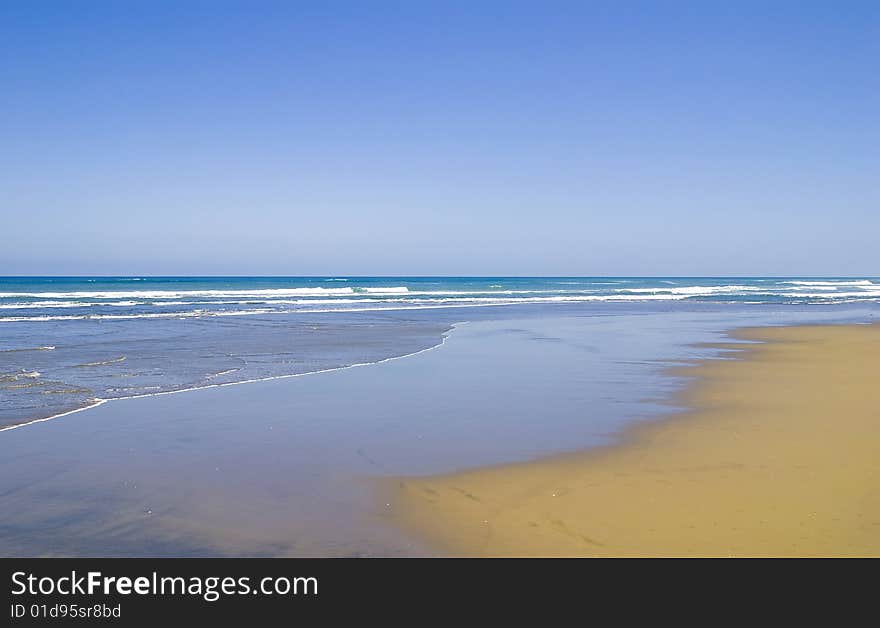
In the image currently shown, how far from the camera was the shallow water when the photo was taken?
481 centimetres

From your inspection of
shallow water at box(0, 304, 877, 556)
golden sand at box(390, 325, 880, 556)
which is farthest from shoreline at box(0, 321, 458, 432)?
golden sand at box(390, 325, 880, 556)

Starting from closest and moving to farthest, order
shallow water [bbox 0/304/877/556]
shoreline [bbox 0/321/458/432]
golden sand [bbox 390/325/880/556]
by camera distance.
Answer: golden sand [bbox 390/325/880/556] → shallow water [bbox 0/304/877/556] → shoreline [bbox 0/321/458/432]

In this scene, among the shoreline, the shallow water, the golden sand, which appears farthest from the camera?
the shoreline

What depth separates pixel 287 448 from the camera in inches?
283

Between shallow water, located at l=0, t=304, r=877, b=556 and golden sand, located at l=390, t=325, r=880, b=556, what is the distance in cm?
47

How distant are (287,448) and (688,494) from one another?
3842mm

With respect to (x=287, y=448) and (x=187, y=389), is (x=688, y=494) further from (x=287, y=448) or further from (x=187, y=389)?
(x=187, y=389)

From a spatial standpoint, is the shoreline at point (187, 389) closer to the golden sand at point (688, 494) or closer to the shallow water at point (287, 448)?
the shallow water at point (287, 448)

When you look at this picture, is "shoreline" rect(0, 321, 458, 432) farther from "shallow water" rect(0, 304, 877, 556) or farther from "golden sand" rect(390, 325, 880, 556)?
"golden sand" rect(390, 325, 880, 556)

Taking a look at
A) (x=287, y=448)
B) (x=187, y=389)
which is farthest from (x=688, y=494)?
(x=187, y=389)
